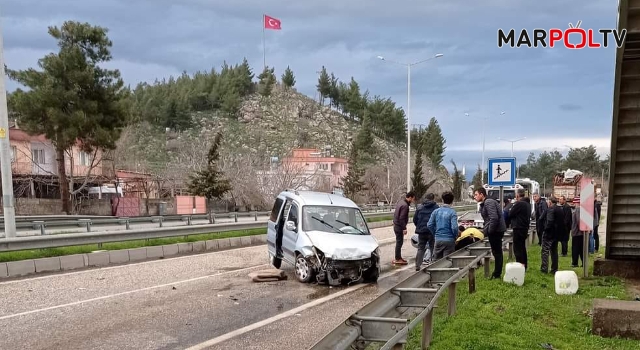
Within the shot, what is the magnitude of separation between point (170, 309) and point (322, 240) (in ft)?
11.1

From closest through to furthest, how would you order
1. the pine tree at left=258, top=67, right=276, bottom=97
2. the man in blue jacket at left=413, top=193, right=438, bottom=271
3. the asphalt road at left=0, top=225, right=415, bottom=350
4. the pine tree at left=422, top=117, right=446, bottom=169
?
the asphalt road at left=0, top=225, right=415, bottom=350 → the man in blue jacket at left=413, top=193, right=438, bottom=271 → the pine tree at left=422, top=117, right=446, bottom=169 → the pine tree at left=258, top=67, right=276, bottom=97

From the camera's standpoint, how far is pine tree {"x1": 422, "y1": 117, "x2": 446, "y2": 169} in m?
108

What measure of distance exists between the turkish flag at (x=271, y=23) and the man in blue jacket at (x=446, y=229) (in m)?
98.7

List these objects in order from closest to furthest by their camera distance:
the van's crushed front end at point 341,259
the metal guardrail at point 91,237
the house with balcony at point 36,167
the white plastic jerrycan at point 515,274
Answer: the white plastic jerrycan at point 515,274 < the van's crushed front end at point 341,259 < the metal guardrail at point 91,237 < the house with balcony at point 36,167

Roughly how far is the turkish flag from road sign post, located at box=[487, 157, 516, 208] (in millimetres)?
95297

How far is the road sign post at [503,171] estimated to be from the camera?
42.9 feet

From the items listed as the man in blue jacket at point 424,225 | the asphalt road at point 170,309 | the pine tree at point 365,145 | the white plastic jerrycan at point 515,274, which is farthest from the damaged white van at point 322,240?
the pine tree at point 365,145

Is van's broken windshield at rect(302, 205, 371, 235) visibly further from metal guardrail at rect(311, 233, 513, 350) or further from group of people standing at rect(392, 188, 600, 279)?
metal guardrail at rect(311, 233, 513, 350)

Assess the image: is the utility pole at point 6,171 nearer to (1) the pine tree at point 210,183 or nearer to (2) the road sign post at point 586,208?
(2) the road sign post at point 586,208

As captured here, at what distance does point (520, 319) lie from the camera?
680 centimetres

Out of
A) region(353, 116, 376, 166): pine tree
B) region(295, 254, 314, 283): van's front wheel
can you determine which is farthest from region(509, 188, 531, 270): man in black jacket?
region(353, 116, 376, 166): pine tree

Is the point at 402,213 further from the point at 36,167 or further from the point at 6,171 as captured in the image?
the point at 36,167

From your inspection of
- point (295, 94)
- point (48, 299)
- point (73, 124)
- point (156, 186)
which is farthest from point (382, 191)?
point (295, 94)

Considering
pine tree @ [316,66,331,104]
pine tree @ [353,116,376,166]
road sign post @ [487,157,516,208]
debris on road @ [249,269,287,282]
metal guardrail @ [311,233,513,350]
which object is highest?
pine tree @ [316,66,331,104]
